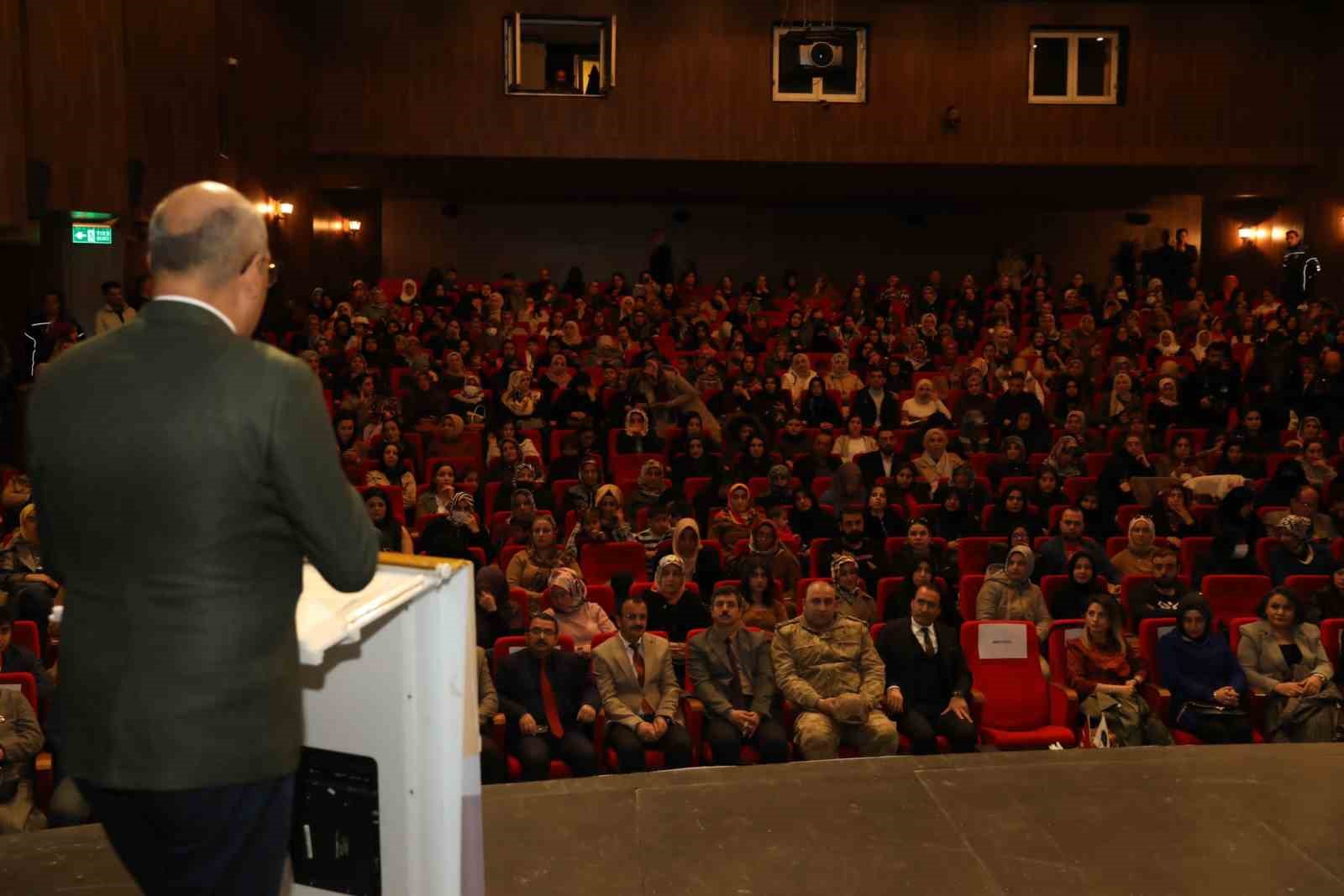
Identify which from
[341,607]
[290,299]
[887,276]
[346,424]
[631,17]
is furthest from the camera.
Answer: [887,276]

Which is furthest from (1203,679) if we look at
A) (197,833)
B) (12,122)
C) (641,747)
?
(12,122)

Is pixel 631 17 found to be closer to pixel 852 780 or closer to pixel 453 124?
pixel 453 124

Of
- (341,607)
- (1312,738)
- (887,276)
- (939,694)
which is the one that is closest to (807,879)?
(341,607)

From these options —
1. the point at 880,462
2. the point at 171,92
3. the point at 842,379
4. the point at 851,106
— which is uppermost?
the point at 851,106

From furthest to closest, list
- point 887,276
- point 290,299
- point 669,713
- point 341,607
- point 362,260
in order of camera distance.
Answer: point 887,276, point 362,260, point 290,299, point 669,713, point 341,607

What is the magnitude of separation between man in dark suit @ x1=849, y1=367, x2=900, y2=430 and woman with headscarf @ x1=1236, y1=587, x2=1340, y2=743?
13.7 ft

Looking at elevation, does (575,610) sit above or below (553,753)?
above

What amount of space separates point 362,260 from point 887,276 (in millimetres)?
6832

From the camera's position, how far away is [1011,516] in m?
7.25

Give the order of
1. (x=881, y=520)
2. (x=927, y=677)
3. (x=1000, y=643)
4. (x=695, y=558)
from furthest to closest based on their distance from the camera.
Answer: (x=881, y=520) < (x=695, y=558) < (x=1000, y=643) < (x=927, y=677)

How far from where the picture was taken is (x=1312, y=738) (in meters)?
4.92

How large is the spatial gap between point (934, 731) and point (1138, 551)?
2.29 metres

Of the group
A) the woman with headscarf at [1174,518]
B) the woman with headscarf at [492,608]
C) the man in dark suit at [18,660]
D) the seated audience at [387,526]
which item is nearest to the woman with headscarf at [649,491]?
the seated audience at [387,526]

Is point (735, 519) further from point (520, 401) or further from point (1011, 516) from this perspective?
point (520, 401)
